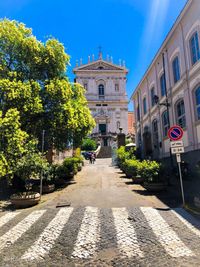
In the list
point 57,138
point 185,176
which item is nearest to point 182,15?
point 185,176

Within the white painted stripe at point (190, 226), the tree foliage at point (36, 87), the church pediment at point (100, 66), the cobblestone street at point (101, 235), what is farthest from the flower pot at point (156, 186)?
the church pediment at point (100, 66)

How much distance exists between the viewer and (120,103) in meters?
56.7

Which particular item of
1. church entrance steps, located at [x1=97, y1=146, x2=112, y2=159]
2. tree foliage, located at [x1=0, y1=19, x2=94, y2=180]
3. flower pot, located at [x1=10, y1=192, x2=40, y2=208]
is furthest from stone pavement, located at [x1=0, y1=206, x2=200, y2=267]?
church entrance steps, located at [x1=97, y1=146, x2=112, y2=159]

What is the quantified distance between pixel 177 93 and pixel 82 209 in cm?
1237

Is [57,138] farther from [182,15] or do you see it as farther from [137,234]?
[182,15]

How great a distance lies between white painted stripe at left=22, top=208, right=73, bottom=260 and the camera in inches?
193

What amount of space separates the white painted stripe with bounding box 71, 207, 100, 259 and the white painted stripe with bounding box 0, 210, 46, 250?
162 centimetres

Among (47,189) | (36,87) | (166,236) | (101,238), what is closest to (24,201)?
(47,189)

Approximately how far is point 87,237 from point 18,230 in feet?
7.14

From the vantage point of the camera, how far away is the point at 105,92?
185 feet

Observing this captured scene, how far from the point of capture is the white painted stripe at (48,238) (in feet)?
16.1

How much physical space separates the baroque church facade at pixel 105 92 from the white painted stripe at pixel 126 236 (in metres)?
46.4

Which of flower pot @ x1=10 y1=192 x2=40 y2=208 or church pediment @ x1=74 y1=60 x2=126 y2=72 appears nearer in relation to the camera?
flower pot @ x1=10 y1=192 x2=40 y2=208

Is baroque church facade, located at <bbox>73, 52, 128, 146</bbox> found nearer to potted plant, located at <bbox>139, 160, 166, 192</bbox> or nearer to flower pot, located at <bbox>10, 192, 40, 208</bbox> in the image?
potted plant, located at <bbox>139, 160, 166, 192</bbox>
